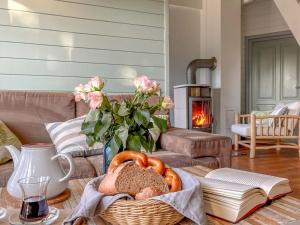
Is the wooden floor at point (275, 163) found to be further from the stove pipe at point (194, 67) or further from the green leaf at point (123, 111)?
the green leaf at point (123, 111)

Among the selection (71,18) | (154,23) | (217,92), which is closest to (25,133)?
(71,18)

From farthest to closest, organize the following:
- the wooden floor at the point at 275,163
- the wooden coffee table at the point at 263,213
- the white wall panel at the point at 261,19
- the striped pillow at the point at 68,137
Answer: the white wall panel at the point at 261,19 < the wooden floor at the point at 275,163 < the striped pillow at the point at 68,137 < the wooden coffee table at the point at 263,213

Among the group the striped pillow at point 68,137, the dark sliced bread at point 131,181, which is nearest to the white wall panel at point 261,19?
the striped pillow at point 68,137

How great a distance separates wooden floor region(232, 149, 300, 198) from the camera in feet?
10.1

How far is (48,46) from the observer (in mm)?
2916

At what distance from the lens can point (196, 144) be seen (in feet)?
6.32

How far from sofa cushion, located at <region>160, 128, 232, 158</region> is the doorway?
3.69 metres

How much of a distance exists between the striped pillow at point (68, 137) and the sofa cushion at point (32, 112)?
115 millimetres

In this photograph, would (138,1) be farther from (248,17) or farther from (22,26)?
(248,17)

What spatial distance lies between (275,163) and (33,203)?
338 cm

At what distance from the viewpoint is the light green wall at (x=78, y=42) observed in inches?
109

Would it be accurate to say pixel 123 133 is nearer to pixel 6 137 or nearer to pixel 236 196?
pixel 236 196

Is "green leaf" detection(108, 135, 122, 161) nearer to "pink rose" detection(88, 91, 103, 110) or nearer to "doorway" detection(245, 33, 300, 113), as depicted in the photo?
"pink rose" detection(88, 91, 103, 110)

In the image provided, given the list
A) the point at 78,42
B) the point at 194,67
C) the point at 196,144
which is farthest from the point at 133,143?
the point at 194,67
